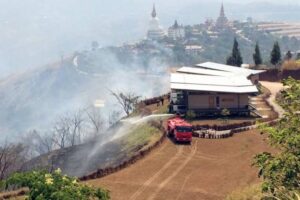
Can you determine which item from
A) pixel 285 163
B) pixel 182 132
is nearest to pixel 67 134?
pixel 182 132

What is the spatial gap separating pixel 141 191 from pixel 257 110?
26827 millimetres

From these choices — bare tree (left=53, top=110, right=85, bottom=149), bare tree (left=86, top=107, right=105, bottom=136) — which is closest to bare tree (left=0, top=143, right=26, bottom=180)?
bare tree (left=53, top=110, right=85, bottom=149)

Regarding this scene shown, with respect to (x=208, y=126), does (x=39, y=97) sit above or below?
below

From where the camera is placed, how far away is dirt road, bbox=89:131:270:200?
99.5 feet

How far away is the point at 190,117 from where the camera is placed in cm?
4981

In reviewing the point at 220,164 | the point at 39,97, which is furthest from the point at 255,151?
the point at 39,97

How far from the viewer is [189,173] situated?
34.0 m

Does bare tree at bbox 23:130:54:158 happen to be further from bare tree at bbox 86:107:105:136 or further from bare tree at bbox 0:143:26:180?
bare tree at bbox 0:143:26:180

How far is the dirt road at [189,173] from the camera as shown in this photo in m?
30.3

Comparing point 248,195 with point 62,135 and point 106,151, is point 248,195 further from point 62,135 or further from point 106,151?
point 62,135

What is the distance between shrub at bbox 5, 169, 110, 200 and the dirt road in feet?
41.8

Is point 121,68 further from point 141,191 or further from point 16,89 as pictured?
point 141,191

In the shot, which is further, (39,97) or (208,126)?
(39,97)

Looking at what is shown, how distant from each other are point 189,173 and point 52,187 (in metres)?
18.8
